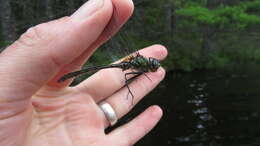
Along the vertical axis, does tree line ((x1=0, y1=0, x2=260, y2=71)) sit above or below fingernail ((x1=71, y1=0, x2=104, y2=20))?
below

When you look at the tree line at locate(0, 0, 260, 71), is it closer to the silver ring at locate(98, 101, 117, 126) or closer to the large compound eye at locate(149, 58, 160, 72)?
the large compound eye at locate(149, 58, 160, 72)

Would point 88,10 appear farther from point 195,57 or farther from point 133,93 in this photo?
point 195,57

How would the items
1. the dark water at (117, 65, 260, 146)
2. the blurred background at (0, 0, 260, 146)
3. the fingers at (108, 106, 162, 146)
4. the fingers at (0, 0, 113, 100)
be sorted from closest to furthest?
the fingers at (0, 0, 113, 100) < the fingers at (108, 106, 162, 146) < the blurred background at (0, 0, 260, 146) < the dark water at (117, 65, 260, 146)

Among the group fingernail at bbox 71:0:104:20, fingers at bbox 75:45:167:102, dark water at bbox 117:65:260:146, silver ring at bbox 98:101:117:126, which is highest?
fingernail at bbox 71:0:104:20

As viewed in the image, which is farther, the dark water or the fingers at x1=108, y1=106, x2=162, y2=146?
the dark water

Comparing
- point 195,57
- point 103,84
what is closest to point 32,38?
point 103,84

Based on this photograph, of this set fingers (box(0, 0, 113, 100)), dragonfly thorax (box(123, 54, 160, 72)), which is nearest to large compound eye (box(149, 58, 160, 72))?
dragonfly thorax (box(123, 54, 160, 72))
